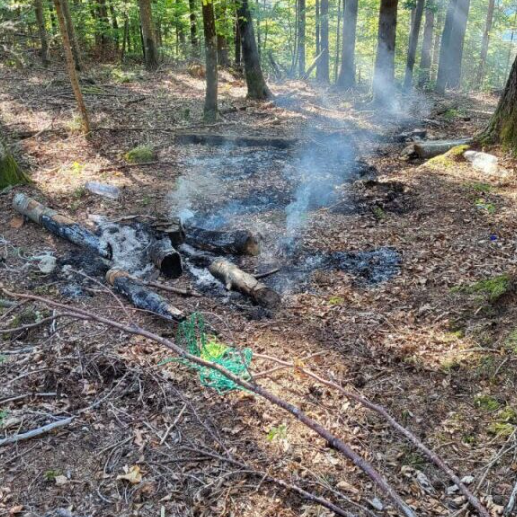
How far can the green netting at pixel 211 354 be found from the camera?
11.0ft

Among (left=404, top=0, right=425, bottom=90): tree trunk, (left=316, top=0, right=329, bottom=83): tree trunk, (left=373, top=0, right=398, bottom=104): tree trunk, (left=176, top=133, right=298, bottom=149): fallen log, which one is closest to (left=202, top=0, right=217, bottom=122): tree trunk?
(left=176, top=133, right=298, bottom=149): fallen log

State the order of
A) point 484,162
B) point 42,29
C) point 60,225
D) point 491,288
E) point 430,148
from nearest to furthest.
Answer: point 491,288 < point 60,225 < point 484,162 < point 430,148 < point 42,29

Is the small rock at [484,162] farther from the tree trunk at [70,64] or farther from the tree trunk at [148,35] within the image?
the tree trunk at [148,35]

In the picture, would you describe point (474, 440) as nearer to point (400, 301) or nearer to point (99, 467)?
point (400, 301)

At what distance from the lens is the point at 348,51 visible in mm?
17578

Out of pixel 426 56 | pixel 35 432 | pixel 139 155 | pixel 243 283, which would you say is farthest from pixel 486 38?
pixel 35 432

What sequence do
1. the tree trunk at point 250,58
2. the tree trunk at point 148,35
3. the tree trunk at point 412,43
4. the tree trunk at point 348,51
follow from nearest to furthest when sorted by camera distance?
1. the tree trunk at point 250,58
2. the tree trunk at point 148,35
3. the tree trunk at point 412,43
4. the tree trunk at point 348,51

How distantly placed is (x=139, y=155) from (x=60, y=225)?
3384 mm

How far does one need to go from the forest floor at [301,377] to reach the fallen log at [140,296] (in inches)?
6.3

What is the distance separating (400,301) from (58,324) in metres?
3.46

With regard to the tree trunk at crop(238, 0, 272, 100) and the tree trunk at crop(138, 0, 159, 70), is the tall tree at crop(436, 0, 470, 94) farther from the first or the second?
the tree trunk at crop(138, 0, 159, 70)

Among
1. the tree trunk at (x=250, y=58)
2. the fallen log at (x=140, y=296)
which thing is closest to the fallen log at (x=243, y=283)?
the fallen log at (x=140, y=296)

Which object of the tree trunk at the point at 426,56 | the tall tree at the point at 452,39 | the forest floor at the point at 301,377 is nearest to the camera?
the forest floor at the point at 301,377

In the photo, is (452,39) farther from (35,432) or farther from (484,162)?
(35,432)
